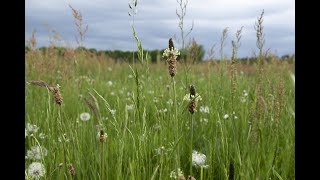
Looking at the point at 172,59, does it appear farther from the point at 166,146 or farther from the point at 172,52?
the point at 166,146

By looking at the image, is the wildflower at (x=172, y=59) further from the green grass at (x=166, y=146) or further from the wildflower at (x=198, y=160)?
the wildflower at (x=198, y=160)

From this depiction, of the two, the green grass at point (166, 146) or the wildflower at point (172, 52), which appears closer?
the wildflower at point (172, 52)

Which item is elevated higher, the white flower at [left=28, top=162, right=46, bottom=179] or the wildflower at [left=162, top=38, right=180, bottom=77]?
the wildflower at [left=162, top=38, right=180, bottom=77]

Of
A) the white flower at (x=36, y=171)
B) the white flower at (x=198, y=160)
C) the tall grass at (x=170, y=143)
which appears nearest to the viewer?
the tall grass at (x=170, y=143)

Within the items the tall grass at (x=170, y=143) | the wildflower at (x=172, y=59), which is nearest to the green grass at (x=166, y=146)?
the tall grass at (x=170, y=143)

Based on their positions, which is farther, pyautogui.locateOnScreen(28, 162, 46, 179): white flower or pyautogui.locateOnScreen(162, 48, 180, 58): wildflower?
pyautogui.locateOnScreen(28, 162, 46, 179): white flower

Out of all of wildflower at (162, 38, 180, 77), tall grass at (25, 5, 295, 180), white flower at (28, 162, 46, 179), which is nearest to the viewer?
wildflower at (162, 38, 180, 77)

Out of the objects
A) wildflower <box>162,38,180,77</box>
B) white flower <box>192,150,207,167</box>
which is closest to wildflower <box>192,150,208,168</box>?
white flower <box>192,150,207,167</box>

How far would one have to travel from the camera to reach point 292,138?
2748 millimetres

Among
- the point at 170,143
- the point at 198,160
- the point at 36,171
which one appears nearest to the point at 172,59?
the point at 170,143

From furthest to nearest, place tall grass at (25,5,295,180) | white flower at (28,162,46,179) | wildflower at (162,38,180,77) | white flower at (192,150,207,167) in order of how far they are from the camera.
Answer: white flower at (192,150,207,167)
white flower at (28,162,46,179)
tall grass at (25,5,295,180)
wildflower at (162,38,180,77)

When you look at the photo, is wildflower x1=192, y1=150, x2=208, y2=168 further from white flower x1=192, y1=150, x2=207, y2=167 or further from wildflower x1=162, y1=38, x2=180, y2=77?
wildflower x1=162, y1=38, x2=180, y2=77
